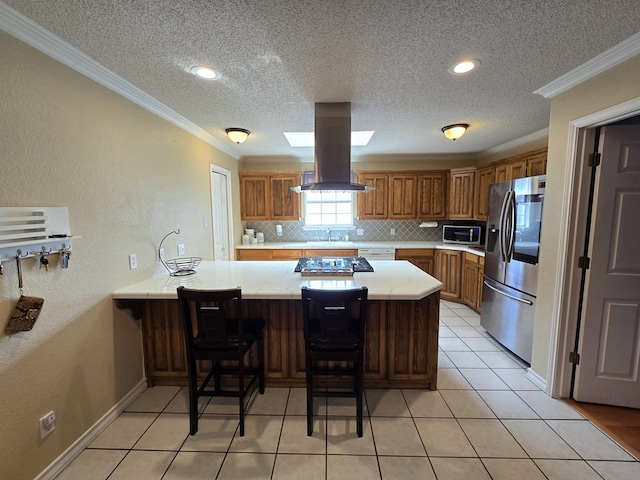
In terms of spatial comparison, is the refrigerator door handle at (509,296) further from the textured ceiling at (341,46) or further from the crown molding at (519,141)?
the crown molding at (519,141)

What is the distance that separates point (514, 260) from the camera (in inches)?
106

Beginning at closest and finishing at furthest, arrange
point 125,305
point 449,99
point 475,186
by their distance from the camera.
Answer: point 125,305, point 449,99, point 475,186

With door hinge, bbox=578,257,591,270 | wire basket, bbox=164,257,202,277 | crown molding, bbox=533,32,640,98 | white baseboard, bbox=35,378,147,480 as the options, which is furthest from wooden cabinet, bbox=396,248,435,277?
white baseboard, bbox=35,378,147,480

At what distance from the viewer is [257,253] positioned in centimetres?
469

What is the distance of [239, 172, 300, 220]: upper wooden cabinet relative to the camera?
4848 mm

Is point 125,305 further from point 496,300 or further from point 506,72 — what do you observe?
point 496,300

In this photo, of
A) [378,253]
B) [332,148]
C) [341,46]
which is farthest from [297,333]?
[378,253]

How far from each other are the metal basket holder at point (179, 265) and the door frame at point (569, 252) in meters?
3.02

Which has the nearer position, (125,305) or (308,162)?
(125,305)

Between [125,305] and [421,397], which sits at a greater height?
[125,305]

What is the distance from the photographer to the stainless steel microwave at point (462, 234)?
4316mm

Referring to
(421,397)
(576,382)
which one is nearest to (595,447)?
(576,382)

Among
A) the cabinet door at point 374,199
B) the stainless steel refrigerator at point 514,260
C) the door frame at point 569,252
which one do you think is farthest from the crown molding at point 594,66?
the cabinet door at point 374,199

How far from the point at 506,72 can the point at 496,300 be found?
221 cm
